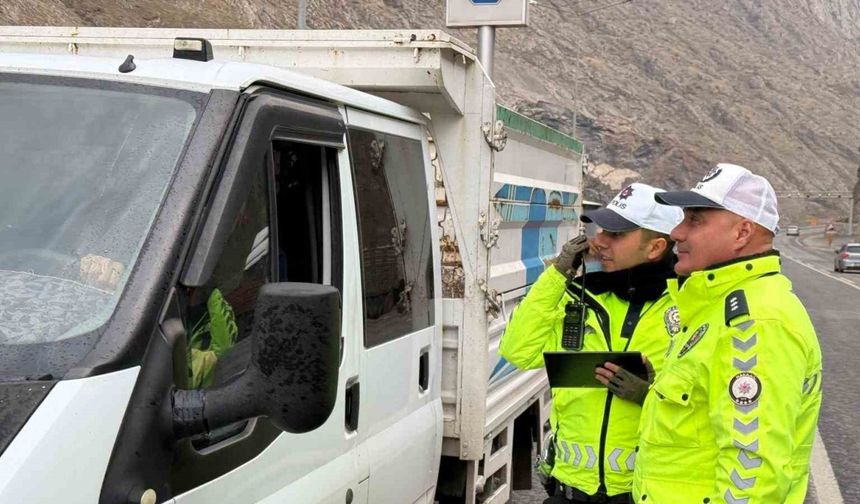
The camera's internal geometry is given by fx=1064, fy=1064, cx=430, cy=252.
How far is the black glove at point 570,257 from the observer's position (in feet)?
12.8

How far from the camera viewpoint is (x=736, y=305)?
9.02 feet

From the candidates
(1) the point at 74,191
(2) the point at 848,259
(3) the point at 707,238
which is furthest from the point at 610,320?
(2) the point at 848,259

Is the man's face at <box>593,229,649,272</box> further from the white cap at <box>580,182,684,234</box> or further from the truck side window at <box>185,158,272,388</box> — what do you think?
the truck side window at <box>185,158,272,388</box>

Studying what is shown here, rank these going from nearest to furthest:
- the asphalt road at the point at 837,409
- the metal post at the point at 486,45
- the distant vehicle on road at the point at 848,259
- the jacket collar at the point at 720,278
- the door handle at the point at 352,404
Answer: the jacket collar at the point at 720,278, the door handle at the point at 352,404, the asphalt road at the point at 837,409, the metal post at the point at 486,45, the distant vehicle on road at the point at 848,259

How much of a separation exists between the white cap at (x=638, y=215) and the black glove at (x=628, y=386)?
0.55 meters

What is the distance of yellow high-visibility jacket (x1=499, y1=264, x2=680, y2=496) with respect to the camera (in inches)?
145

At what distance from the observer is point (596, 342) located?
12.6 feet

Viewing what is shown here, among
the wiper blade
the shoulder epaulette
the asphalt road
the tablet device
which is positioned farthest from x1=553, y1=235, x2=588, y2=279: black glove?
the asphalt road

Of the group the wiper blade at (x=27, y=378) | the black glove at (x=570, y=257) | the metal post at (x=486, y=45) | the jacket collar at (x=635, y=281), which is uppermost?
the metal post at (x=486, y=45)

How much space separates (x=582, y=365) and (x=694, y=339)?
798 mm

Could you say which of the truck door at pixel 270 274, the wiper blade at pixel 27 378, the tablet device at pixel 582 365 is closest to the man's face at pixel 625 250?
the tablet device at pixel 582 365

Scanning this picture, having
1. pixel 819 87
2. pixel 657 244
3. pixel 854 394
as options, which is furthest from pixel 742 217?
pixel 819 87

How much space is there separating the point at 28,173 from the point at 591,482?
2.20 metres

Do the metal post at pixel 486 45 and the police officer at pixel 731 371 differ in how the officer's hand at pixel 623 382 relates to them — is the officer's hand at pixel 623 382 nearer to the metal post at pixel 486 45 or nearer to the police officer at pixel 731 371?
the police officer at pixel 731 371
